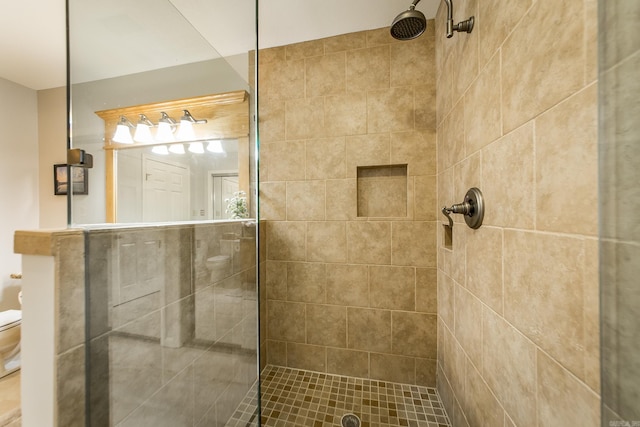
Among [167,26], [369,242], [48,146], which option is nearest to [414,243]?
[369,242]

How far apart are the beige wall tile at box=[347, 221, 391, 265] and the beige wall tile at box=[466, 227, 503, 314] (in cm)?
54

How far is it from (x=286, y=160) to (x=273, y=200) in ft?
1.00

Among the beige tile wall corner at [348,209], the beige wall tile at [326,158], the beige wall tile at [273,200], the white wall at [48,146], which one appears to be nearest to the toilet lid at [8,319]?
the white wall at [48,146]

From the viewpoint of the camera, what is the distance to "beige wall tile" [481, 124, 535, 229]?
0.58 metres

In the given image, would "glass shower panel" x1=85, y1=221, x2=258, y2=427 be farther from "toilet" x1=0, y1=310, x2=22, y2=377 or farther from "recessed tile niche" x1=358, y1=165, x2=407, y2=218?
"toilet" x1=0, y1=310, x2=22, y2=377

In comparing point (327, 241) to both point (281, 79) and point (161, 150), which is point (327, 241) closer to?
point (161, 150)

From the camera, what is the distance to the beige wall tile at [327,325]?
150cm

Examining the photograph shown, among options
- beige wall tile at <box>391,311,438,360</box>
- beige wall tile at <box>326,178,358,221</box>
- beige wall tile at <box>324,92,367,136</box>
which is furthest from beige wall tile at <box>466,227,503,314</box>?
beige wall tile at <box>324,92,367,136</box>

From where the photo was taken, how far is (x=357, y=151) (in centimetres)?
149

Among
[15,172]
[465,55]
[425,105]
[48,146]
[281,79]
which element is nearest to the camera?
[465,55]

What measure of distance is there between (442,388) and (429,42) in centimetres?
209

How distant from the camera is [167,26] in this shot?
114 cm

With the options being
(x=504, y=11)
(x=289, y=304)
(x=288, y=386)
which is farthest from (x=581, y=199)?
(x=288, y=386)

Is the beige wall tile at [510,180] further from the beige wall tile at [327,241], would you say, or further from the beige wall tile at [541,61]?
the beige wall tile at [327,241]
